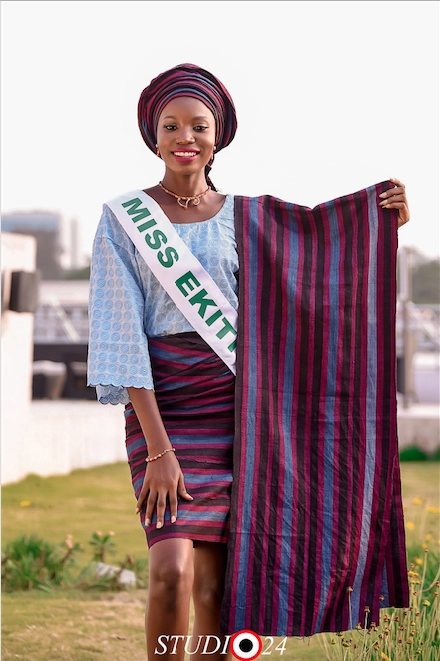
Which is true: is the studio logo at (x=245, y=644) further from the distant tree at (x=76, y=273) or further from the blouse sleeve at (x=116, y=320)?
the distant tree at (x=76, y=273)

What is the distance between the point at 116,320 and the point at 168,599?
730 millimetres

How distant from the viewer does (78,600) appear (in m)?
4.44

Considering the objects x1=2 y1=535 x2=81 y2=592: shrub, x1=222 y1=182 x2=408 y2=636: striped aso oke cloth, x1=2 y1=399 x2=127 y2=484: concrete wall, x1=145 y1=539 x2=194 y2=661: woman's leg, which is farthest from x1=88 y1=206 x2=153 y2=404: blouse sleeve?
x1=2 y1=399 x2=127 y2=484: concrete wall

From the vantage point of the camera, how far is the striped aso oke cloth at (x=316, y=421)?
2.59 meters

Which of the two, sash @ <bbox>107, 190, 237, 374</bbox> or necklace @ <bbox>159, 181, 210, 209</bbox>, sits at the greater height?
necklace @ <bbox>159, 181, 210, 209</bbox>

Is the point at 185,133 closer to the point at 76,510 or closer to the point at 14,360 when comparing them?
the point at 76,510

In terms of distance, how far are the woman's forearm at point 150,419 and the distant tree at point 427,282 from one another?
101ft

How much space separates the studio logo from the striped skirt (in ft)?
0.84

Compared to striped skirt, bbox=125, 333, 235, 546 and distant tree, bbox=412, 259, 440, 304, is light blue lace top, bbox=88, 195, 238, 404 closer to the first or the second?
striped skirt, bbox=125, 333, 235, 546

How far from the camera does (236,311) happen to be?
2.65 m

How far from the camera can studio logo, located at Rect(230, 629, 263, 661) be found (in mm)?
2531

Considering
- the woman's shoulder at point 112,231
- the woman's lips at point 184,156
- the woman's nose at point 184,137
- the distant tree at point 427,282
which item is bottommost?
the woman's shoulder at point 112,231

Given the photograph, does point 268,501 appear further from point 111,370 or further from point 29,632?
point 29,632

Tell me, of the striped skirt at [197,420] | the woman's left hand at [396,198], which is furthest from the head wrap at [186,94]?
the striped skirt at [197,420]
